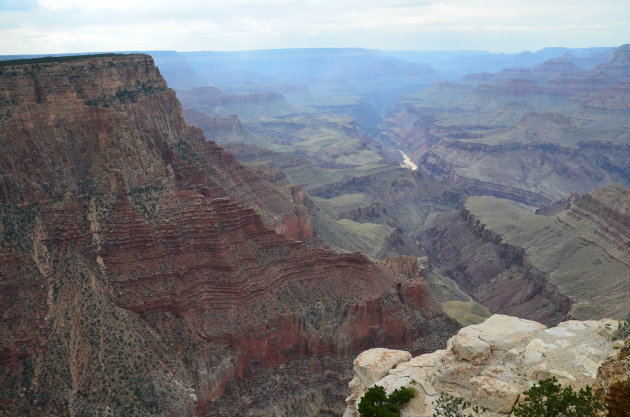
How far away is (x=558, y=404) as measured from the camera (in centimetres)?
2558

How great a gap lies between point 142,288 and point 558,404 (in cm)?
3944

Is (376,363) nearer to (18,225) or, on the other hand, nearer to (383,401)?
(383,401)

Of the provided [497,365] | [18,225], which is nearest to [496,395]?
[497,365]

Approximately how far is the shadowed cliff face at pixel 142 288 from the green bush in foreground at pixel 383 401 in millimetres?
20997

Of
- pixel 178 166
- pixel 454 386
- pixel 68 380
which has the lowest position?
pixel 68 380

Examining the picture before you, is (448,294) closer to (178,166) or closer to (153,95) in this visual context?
(178,166)

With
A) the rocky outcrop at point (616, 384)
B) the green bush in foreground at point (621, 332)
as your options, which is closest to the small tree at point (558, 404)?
the rocky outcrop at point (616, 384)

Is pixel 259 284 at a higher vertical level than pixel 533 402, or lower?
lower

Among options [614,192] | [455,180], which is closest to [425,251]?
[614,192]

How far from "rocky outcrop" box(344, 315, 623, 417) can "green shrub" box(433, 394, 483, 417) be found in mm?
557

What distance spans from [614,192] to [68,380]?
318 ft

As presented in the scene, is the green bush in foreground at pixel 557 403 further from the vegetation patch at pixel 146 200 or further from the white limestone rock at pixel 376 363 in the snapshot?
the vegetation patch at pixel 146 200

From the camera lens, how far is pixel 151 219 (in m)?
55.5

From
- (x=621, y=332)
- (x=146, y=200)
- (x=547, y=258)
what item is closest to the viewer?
(x=621, y=332)
